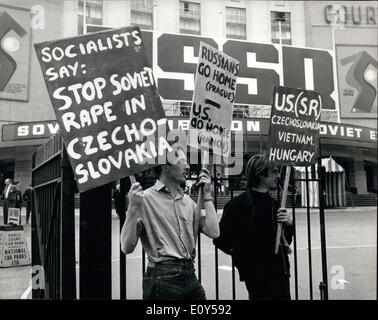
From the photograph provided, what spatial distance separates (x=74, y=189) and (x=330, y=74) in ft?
11.3

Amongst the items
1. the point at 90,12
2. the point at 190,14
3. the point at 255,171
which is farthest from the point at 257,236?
the point at 90,12

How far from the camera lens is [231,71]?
2.96 meters

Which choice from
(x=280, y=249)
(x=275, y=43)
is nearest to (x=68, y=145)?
(x=280, y=249)

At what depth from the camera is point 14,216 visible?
5852mm

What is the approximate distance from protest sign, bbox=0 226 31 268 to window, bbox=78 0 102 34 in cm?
340

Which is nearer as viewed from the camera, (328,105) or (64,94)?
(64,94)

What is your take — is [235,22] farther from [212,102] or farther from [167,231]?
[167,231]

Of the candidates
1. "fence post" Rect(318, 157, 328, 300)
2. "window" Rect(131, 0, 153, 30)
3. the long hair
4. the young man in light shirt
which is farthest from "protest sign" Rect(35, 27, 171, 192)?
"fence post" Rect(318, 157, 328, 300)

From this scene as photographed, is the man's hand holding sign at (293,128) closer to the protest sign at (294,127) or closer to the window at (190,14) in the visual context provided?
the protest sign at (294,127)

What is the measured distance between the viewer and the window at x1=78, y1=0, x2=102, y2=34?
3.57m

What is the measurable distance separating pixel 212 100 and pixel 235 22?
1257 mm

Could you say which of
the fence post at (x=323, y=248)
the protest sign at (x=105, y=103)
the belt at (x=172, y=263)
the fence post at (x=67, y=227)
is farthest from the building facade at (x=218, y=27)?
the belt at (x=172, y=263)

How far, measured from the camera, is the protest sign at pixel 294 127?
10.1 feet

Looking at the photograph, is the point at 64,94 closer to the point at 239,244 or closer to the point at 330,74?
the point at 239,244
